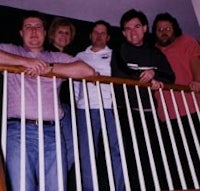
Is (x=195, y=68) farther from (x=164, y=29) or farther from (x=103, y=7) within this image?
(x=103, y=7)

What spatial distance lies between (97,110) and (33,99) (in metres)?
0.66

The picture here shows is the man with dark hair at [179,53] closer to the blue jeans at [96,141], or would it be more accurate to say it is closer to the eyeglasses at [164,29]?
the eyeglasses at [164,29]

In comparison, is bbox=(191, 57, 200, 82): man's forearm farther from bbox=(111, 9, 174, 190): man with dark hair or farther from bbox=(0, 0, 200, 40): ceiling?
bbox=(0, 0, 200, 40): ceiling

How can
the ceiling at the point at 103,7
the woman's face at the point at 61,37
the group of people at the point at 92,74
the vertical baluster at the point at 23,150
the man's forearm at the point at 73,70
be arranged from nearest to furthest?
the vertical baluster at the point at 23,150 → the group of people at the point at 92,74 → the man's forearm at the point at 73,70 → the woman's face at the point at 61,37 → the ceiling at the point at 103,7

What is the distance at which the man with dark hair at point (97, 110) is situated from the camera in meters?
2.54

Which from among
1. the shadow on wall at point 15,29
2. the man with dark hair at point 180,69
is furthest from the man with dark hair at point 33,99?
the shadow on wall at point 15,29

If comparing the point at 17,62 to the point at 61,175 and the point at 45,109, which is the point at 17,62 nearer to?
the point at 45,109

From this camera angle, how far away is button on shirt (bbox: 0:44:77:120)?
209cm

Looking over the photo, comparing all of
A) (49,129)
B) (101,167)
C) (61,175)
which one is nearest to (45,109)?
(49,129)

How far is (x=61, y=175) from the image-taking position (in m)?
1.86

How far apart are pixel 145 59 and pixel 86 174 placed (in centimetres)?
96

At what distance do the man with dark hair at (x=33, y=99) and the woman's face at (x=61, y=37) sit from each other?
0.51 metres

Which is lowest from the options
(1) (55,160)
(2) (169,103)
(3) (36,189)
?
(3) (36,189)

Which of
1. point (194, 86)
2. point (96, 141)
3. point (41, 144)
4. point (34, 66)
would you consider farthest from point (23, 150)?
point (194, 86)
